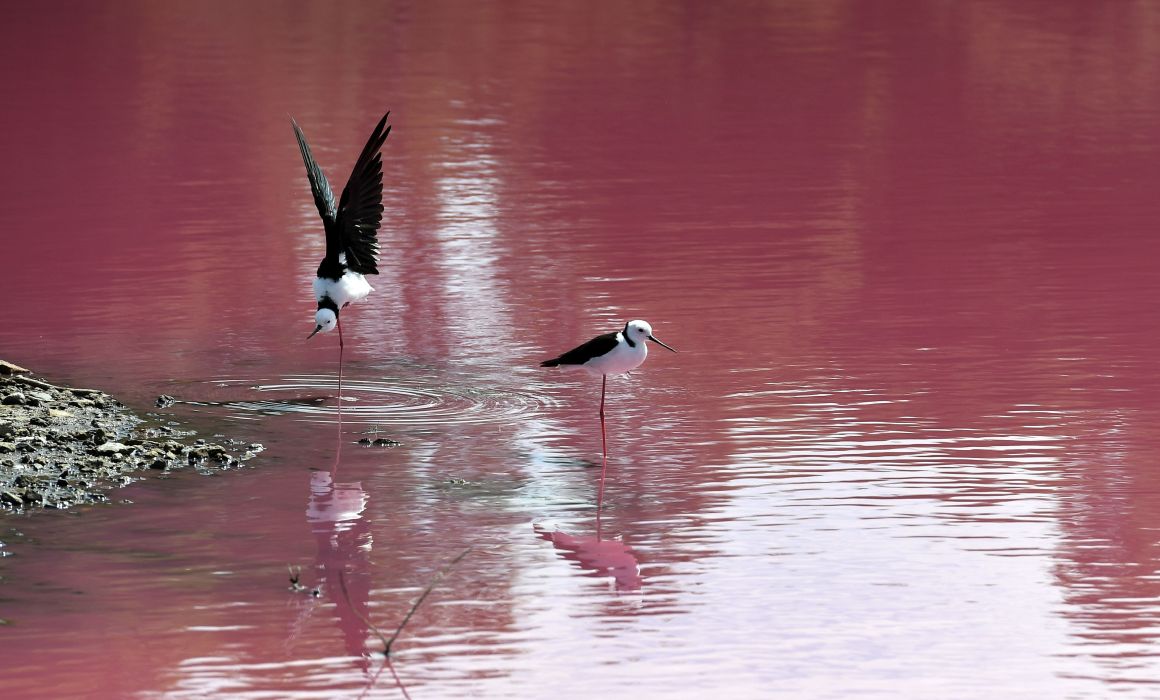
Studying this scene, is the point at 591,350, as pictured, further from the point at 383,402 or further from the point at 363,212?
the point at 363,212

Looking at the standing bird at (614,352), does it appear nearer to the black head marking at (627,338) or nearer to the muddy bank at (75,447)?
the black head marking at (627,338)

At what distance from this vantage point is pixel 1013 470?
946 centimetres

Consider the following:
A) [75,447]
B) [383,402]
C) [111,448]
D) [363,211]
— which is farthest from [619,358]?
[75,447]

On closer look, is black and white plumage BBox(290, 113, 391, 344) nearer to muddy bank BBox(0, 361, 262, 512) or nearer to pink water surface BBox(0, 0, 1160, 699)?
pink water surface BBox(0, 0, 1160, 699)

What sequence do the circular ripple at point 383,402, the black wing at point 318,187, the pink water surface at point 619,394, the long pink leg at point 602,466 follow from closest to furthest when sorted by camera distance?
the pink water surface at point 619,394, the long pink leg at point 602,466, the circular ripple at point 383,402, the black wing at point 318,187

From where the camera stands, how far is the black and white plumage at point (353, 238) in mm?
11695

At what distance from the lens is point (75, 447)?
9.74m

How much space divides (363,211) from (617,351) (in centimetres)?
262

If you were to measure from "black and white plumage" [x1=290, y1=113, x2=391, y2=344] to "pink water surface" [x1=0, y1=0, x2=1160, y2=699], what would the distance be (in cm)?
51

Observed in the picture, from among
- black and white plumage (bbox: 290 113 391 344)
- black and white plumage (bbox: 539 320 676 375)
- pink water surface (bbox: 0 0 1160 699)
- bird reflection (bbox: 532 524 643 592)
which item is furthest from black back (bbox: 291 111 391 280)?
bird reflection (bbox: 532 524 643 592)

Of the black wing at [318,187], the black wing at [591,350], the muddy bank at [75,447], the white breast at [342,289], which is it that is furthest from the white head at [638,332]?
the black wing at [318,187]

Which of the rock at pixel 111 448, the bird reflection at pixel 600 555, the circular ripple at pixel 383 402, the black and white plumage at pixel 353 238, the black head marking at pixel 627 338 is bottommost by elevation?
the bird reflection at pixel 600 555

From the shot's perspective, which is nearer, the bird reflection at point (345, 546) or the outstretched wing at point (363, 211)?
the bird reflection at point (345, 546)

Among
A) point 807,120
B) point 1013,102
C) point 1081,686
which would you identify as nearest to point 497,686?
point 1081,686
